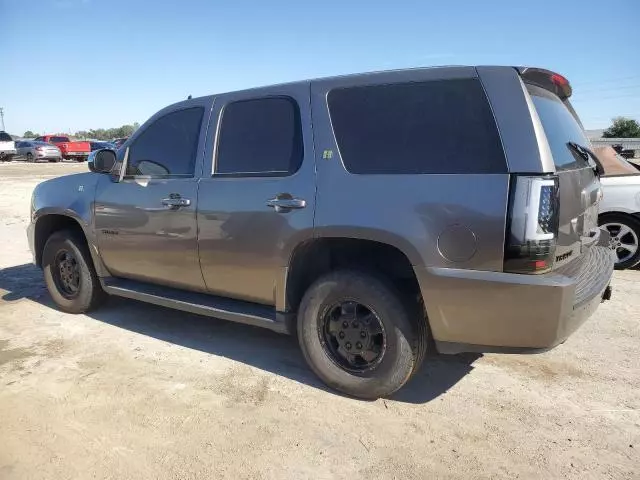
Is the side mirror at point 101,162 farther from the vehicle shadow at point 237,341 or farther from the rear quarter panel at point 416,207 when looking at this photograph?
the rear quarter panel at point 416,207

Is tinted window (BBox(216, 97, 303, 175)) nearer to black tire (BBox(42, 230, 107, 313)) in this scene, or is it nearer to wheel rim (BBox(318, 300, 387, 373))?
wheel rim (BBox(318, 300, 387, 373))

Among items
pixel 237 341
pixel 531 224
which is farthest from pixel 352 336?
pixel 237 341

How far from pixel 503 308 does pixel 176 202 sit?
2.39 metres

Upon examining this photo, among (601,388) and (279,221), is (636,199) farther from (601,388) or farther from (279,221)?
(279,221)

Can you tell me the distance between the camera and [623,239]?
6.02m

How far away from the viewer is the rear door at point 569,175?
2635 mm

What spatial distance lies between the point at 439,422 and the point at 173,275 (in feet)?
7.38

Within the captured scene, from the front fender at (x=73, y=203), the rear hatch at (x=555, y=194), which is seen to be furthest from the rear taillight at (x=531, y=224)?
the front fender at (x=73, y=203)

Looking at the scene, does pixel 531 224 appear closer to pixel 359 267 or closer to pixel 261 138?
pixel 359 267

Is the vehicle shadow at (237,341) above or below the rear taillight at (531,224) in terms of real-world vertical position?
below

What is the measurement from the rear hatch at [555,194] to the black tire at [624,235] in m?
2.97

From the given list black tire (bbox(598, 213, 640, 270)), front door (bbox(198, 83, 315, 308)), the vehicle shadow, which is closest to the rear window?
front door (bbox(198, 83, 315, 308))

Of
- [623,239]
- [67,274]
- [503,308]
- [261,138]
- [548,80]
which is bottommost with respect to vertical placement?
[67,274]

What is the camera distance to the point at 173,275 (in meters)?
3.87
